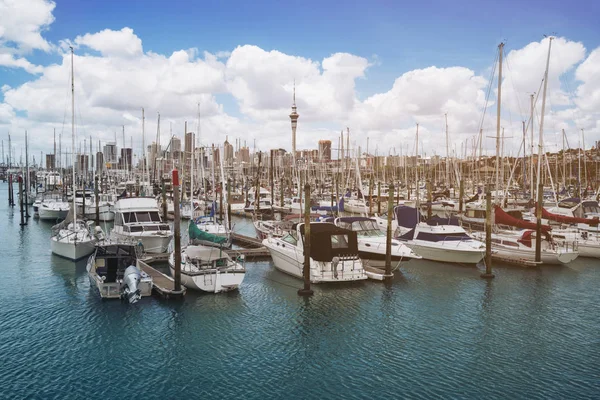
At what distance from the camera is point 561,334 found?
71.2 ft

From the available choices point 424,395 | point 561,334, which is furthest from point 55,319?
point 561,334

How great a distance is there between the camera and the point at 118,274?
27.8 metres

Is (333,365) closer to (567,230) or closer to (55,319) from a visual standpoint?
(55,319)

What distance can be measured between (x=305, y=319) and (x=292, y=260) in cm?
803

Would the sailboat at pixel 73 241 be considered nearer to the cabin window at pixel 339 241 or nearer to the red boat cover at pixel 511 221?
the cabin window at pixel 339 241

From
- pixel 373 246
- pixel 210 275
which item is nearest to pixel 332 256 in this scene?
pixel 373 246

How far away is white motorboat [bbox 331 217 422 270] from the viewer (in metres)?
32.7

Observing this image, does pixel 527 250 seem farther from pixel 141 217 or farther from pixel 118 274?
pixel 141 217

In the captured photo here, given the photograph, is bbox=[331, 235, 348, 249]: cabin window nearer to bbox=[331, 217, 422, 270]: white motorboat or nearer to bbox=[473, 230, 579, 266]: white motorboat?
bbox=[331, 217, 422, 270]: white motorboat

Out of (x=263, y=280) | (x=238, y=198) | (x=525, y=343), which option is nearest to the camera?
(x=525, y=343)

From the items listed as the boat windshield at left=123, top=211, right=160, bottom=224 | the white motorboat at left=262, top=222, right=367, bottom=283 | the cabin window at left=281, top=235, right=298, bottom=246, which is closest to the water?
the white motorboat at left=262, top=222, right=367, bottom=283

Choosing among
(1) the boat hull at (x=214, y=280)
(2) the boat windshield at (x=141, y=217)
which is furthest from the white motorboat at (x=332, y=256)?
(2) the boat windshield at (x=141, y=217)

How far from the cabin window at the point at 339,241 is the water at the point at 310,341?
251 cm

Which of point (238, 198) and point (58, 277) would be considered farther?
point (238, 198)
